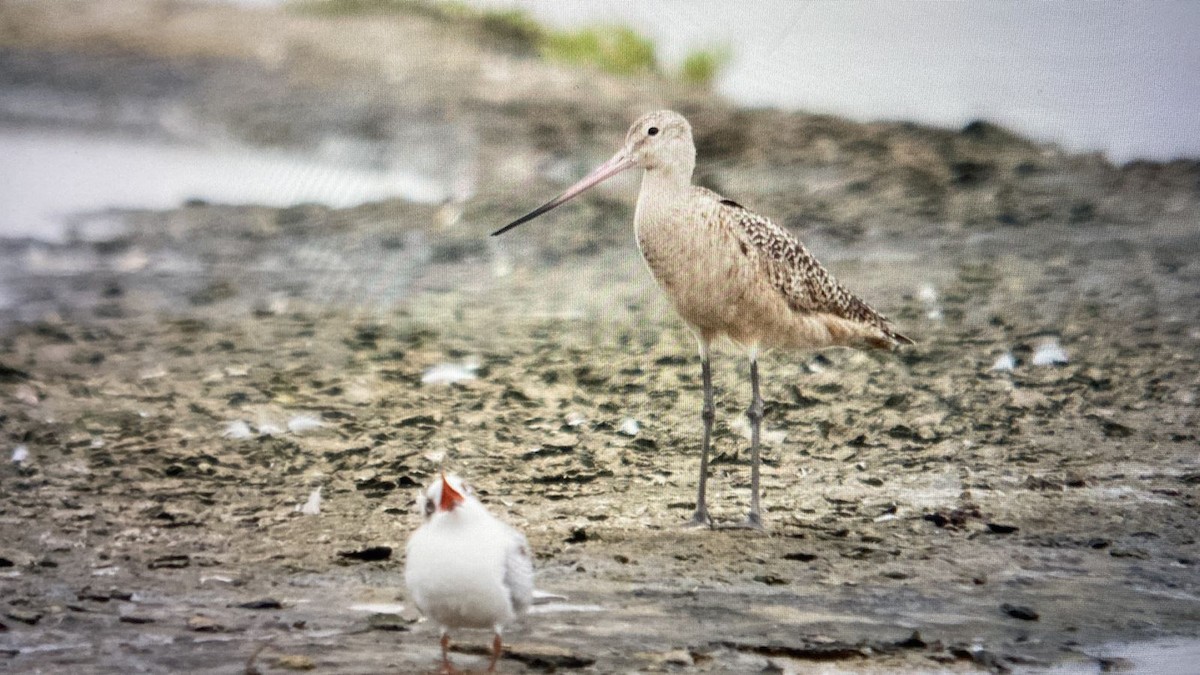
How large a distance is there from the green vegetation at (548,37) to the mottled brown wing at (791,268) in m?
4.58

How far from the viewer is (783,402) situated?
20.5 ft

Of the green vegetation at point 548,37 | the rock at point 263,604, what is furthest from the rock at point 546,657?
the green vegetation at point 548,37

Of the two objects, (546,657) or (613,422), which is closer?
(546,657)

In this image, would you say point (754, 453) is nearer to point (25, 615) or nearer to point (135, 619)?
point (135, 619)

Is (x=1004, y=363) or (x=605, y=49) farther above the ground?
(x=605, y=49)

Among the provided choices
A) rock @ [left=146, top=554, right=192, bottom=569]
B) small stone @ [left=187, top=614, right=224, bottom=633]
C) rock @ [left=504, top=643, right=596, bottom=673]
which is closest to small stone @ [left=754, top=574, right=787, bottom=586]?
rock @ [left=504, top=643, right=596, bottom=673]

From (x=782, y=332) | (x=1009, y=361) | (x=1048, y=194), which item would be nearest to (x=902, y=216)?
(x=1048, y=194)

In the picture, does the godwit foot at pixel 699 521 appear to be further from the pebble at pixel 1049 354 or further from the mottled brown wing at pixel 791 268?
the pebble at pixel 1049 354

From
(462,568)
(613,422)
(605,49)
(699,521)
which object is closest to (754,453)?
(699,521)

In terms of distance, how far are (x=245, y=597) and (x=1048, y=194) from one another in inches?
247

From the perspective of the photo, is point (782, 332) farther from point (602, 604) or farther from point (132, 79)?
point (132, 79)

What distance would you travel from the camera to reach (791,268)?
529 centimetres

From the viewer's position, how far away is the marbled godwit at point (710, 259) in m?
5.16

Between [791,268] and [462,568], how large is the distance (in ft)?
6.81
